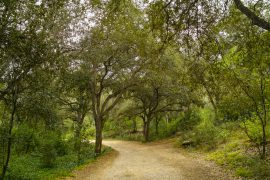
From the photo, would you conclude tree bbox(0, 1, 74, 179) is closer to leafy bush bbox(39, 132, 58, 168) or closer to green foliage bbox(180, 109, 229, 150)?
leafy bush bbox(39, 132, 58, 168)

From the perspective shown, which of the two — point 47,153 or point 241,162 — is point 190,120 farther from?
point 47,153

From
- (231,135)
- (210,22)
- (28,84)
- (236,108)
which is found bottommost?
(231,135)

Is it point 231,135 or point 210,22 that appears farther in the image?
point 231,135

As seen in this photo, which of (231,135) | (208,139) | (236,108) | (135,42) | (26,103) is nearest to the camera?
(26,103)

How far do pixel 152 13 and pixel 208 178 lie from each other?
20.3 feet

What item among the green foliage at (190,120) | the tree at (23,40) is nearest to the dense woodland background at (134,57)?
the tree at (23,40)

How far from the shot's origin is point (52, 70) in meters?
9.79

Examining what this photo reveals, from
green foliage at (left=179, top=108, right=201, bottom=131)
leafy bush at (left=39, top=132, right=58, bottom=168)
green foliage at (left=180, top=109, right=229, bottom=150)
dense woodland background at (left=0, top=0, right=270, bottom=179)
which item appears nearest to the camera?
dense woodland background at (left=0, top=0, right=270, bottom=179)

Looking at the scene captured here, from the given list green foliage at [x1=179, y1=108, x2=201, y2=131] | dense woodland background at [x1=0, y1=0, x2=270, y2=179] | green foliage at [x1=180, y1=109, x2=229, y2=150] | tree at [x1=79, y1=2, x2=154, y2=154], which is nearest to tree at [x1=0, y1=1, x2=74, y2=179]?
dense woodland background at [x1=0, y1=0, x2=270, y2=179]

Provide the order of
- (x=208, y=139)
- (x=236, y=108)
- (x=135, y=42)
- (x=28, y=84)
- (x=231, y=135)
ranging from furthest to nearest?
1. (x=208, y=139)
2. (x=231, y=135)
3. (x=135, y=42)
4. (x=236, y=108)
5. (x=28, y=84)

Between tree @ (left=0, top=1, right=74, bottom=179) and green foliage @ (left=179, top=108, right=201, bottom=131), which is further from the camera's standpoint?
green foliage @ (left=179, top=108, right=201, bottom=131)

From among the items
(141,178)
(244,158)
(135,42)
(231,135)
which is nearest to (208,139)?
(231,135)

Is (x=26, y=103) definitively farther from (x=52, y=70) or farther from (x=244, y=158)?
(x=244, y=158)

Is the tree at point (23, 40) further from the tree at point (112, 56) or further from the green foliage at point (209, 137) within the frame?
the green foliage at point (209, 137)
